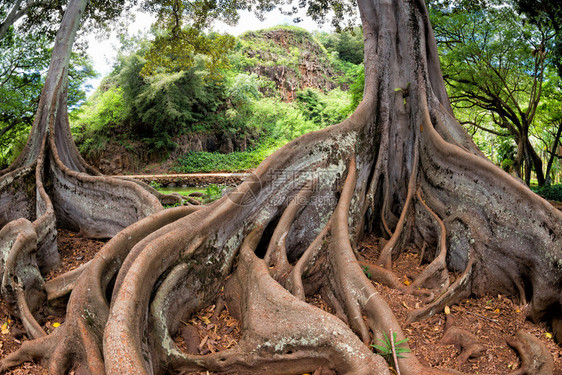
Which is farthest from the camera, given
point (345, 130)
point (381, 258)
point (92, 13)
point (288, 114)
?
point (288, 114)

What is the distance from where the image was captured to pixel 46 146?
6395 mm

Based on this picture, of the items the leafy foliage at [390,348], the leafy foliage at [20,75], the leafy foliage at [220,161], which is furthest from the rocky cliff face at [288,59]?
the leafy foliage at [390,348]

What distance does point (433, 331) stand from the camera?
3014 mm

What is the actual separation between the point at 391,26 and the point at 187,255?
4372mm

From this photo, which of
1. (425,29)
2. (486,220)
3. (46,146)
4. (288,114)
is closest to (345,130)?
(486,220)

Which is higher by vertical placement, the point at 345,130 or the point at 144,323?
the point at 345,130

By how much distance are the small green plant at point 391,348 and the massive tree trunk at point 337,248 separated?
0.07 meters

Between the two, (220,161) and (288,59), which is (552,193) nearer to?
(220,161)

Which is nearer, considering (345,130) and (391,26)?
(345,130)

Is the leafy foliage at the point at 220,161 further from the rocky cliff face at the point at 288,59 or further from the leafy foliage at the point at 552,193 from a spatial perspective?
the leafy foliage at the point at 552,193

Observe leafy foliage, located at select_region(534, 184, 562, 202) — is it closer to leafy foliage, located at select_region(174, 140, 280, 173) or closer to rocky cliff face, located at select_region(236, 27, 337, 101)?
leafy foliage, located at select_region(174, 140, 280, 173)

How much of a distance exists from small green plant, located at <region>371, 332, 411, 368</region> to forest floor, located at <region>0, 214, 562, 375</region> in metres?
0.32

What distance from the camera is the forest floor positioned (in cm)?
269

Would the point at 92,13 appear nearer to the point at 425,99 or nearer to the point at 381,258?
the point at 425,99
